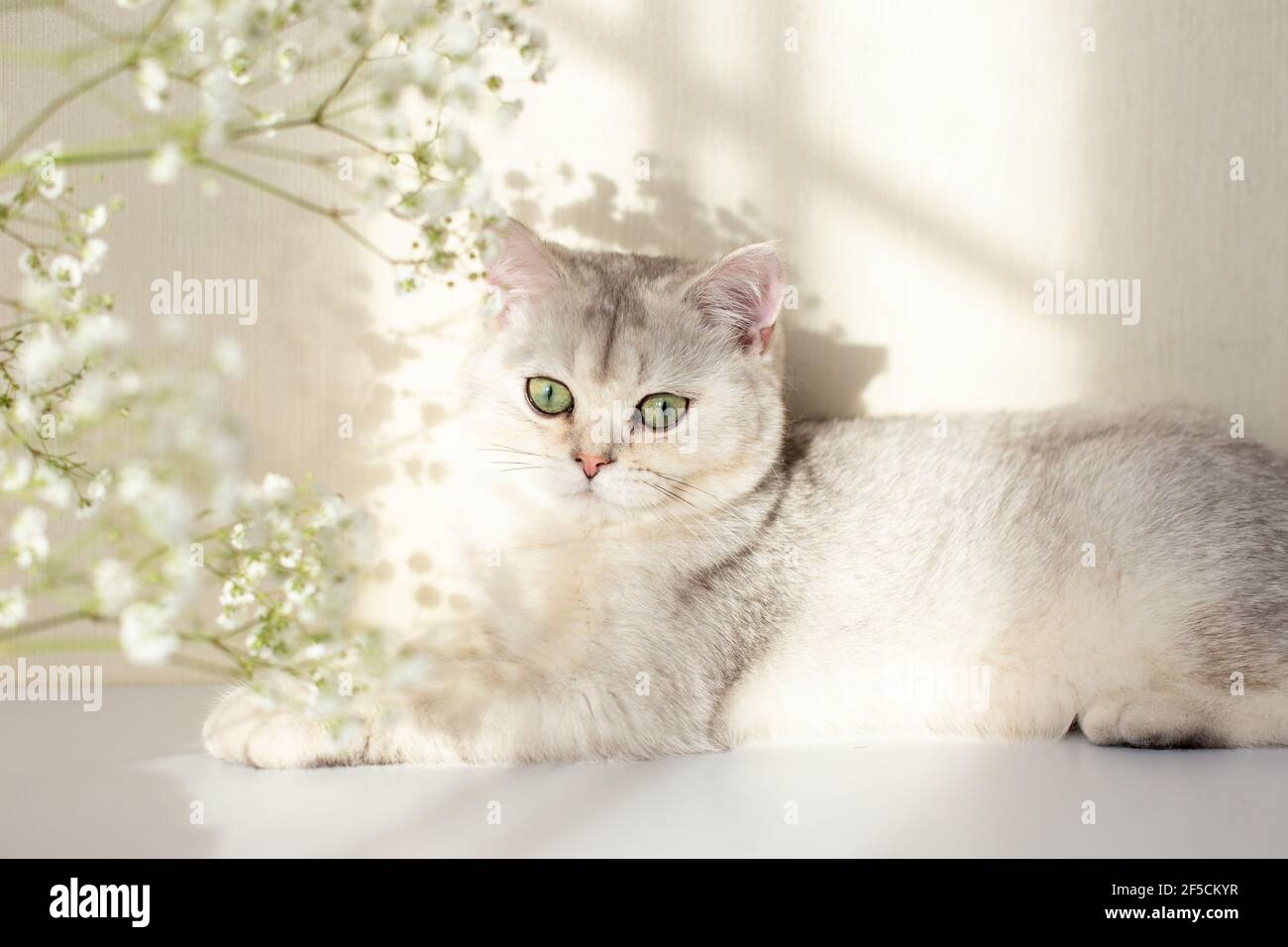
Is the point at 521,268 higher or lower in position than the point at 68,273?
higher

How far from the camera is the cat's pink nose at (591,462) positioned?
1.66 metres

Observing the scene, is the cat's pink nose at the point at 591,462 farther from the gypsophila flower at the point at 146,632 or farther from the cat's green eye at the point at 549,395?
the gypsophila flower at the point at 146,632

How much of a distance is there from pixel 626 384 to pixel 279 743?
0.78 meters

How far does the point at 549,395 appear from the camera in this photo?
174 cm

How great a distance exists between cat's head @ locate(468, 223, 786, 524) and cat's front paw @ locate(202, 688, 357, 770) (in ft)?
1.68

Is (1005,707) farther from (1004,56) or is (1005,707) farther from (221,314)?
(221,314)

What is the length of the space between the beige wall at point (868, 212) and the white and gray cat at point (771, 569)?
0.26 meters

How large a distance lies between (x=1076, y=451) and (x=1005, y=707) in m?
0.48

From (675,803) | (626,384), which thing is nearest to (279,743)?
(675,803)

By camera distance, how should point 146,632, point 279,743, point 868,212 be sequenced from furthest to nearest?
1. point 868,212
2. point 279,743
3. point 146,632

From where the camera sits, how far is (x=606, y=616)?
5.54 feet

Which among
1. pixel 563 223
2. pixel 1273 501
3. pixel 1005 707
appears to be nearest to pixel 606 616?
pixel 1005 707

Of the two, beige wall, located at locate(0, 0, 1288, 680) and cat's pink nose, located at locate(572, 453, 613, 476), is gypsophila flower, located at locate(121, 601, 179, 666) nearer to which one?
cat's pink nose, located at locate(572, 453, 613, 476)

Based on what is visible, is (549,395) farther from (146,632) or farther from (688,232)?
(146,632)
